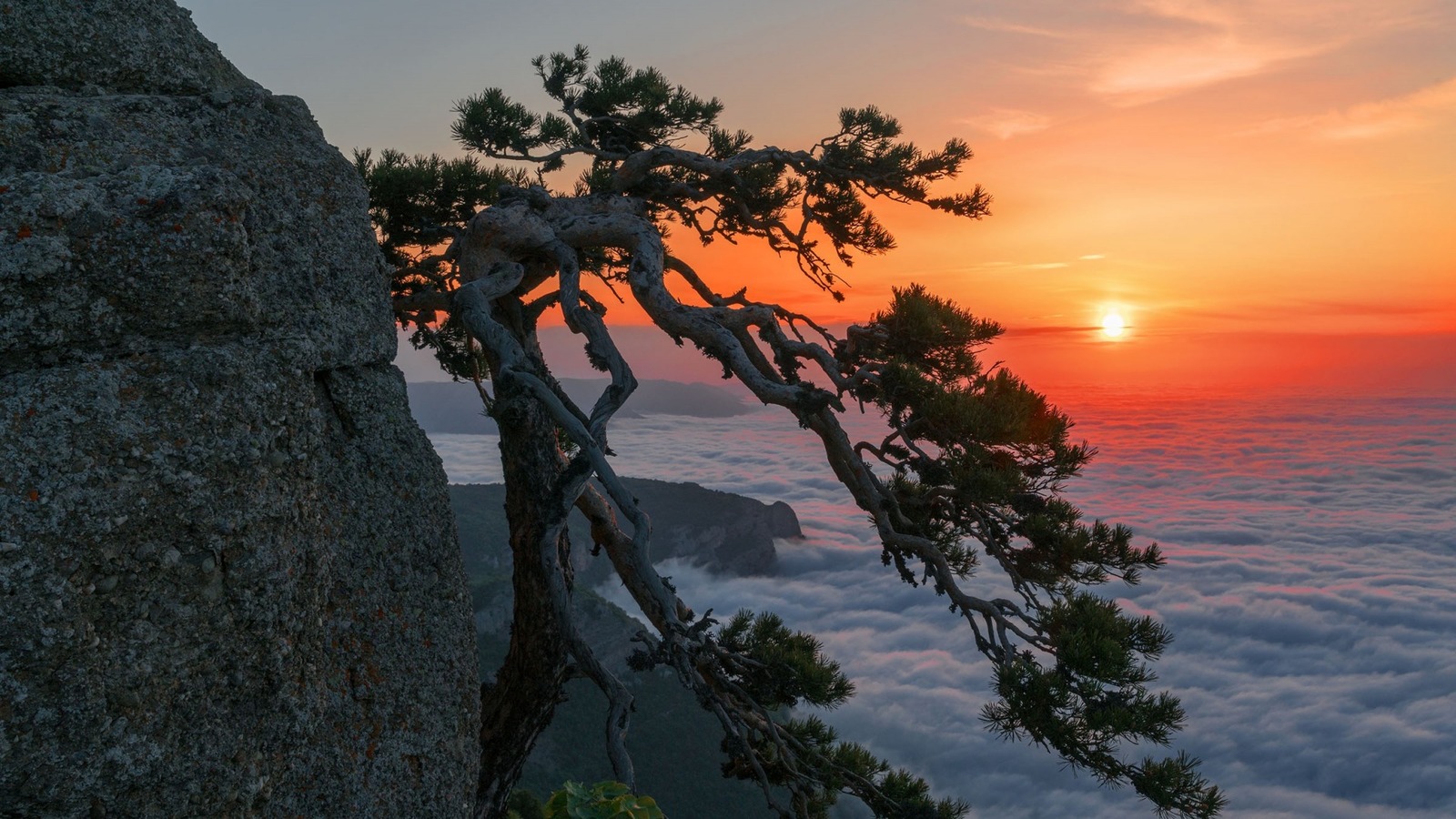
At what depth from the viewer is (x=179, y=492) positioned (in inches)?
128

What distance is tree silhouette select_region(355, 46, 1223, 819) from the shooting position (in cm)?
641

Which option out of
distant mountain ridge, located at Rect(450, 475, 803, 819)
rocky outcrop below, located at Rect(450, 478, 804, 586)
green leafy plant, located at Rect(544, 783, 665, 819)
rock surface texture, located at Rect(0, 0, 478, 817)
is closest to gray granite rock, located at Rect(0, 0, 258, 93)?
rock surface texture, located at Rect(0, 0, 478, 817)

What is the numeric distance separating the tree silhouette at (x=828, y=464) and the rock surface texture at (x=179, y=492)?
152 centimetres

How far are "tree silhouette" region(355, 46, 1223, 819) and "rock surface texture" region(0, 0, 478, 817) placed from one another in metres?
1.52

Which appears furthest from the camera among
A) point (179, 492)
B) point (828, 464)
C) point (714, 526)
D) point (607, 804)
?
point (714, 526)

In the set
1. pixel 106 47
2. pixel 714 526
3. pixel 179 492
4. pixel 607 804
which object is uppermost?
pixel 106 47

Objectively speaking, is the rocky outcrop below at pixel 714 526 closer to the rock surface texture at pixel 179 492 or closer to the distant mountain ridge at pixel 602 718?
the distant mountain ridge at pixel 602 718

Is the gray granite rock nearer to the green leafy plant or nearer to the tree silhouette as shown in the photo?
the tree silhouette

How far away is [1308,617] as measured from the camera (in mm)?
110875

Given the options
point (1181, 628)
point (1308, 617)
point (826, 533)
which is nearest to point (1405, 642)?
point (1308, 617)

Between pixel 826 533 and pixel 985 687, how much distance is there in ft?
475

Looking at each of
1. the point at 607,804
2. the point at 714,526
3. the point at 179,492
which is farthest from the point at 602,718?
the point at 179,492

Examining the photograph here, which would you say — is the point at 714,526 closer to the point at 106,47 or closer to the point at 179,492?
the point at 106,47

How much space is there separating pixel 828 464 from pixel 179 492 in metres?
5.32
